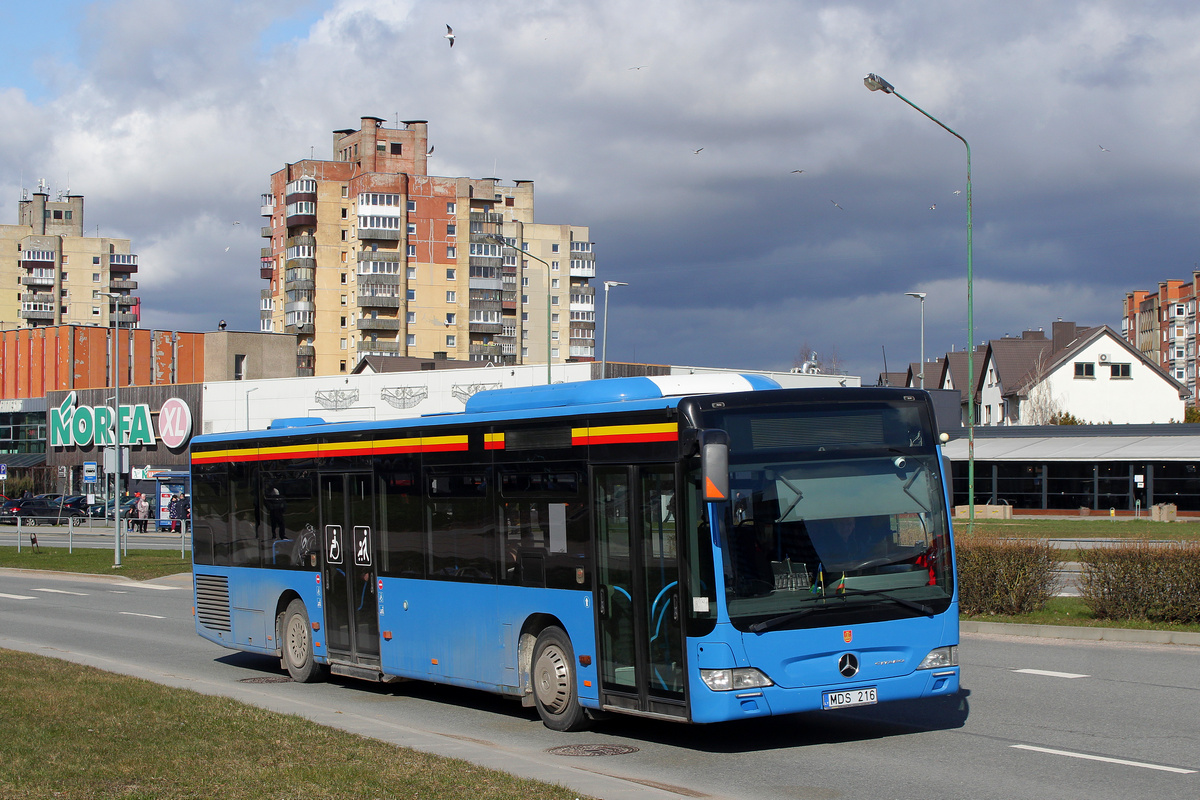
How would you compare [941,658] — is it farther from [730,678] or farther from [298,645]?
[298,645]

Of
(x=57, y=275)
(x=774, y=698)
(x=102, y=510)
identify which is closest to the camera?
(x=774, y=698)

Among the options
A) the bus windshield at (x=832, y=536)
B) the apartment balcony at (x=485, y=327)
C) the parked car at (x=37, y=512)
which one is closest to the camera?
the bus windshield at (x=832, y=536)

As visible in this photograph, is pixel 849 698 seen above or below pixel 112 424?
below

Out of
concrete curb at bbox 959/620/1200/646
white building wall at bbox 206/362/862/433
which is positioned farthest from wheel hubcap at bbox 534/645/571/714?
white building wall at bbox 206/362/862/433

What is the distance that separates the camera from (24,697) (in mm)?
11891

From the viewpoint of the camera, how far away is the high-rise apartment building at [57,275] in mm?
163625

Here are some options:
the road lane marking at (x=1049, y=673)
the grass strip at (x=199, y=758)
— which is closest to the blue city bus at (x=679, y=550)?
the grass strip at (x=199, y=758)

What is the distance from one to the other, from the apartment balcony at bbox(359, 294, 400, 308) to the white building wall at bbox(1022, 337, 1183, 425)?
215 feet

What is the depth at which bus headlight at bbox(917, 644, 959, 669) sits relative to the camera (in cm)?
972

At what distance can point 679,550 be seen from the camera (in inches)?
369

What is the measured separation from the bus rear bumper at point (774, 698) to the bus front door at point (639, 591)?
23cm

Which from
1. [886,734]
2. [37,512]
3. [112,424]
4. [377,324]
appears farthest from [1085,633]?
[377,324]

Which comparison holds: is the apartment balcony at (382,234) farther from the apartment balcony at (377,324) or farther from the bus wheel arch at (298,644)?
the bus wheel arch at (298,644)

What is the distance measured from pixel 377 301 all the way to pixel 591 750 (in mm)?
114250
